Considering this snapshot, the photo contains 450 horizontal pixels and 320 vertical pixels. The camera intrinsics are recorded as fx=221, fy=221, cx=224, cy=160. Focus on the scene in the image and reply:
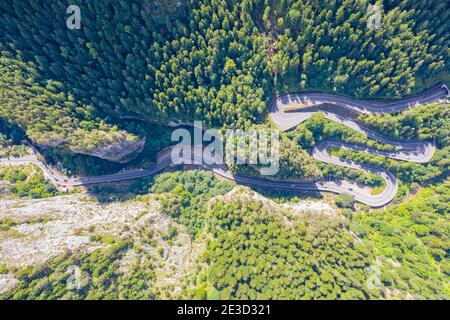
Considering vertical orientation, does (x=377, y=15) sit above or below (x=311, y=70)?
above

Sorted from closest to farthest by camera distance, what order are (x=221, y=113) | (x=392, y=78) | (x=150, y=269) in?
(x=150, y=269) → (x=392, y=78) → (x=221, y=113)

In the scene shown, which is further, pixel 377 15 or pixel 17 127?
pixel 17 127

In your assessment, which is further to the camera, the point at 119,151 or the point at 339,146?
the point at 339,146

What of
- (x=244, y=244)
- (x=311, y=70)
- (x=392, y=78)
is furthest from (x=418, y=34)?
(x=244, y=244)

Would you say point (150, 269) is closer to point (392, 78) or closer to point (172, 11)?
point (172, 11)

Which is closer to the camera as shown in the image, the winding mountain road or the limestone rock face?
the limestone rock face

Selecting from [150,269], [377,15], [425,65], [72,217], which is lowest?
[150,269]

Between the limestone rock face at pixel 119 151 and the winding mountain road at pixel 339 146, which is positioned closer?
the limestone rock face at pixel 119 151

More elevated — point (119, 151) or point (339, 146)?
point (339, 146)
